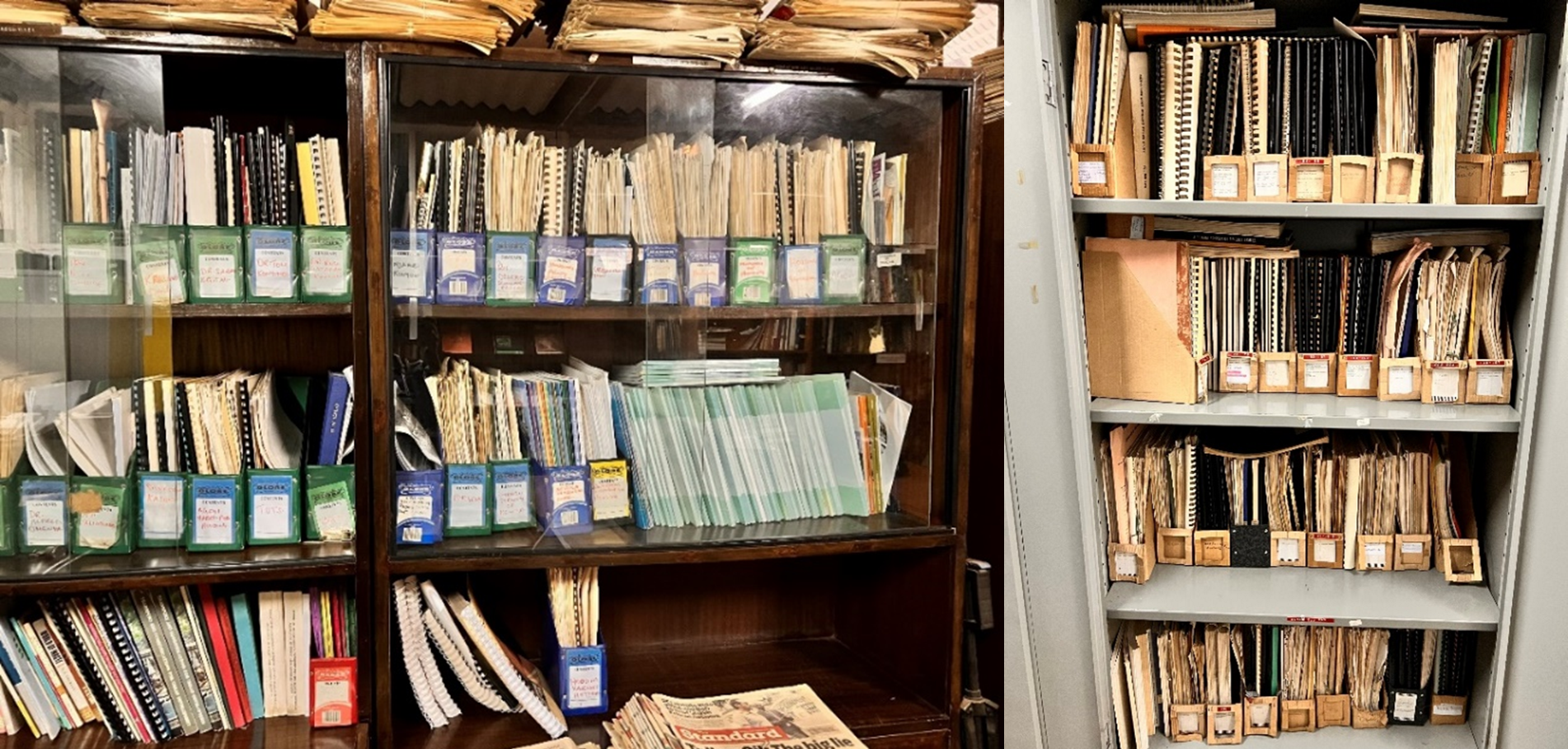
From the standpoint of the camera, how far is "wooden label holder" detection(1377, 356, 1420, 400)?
223cm

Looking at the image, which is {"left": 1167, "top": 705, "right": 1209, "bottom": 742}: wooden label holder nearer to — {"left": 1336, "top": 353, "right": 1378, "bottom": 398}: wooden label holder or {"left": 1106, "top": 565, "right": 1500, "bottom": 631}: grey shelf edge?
{"left": 1106, "top": 565, "right": 1500, "bottom": 631}: grey shelf edge

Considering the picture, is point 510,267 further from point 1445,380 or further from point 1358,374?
point 1445,380

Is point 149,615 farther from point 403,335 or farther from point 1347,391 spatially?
point 1347,391

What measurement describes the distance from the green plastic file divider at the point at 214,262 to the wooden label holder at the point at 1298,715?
212cm

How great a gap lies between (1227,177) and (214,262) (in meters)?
1.76

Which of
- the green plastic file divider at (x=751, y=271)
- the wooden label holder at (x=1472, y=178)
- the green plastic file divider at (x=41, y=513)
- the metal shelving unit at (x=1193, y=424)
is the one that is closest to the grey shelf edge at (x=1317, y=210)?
the metal shelving unit at (x=1193, y=424)

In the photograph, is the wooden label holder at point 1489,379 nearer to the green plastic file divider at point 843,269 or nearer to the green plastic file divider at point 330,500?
the green plastic file divider at point 843,269

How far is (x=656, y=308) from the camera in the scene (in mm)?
2006

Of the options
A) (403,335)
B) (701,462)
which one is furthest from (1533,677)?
(403,335)

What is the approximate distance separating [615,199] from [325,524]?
0.71m

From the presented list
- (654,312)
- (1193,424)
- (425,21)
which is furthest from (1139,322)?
(425,21)

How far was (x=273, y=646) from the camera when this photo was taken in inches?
74.7

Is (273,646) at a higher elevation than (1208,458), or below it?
below

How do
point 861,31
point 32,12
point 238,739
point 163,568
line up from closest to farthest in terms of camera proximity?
point 32,12 < point 163,568 < point 238,739 < point 861,31
